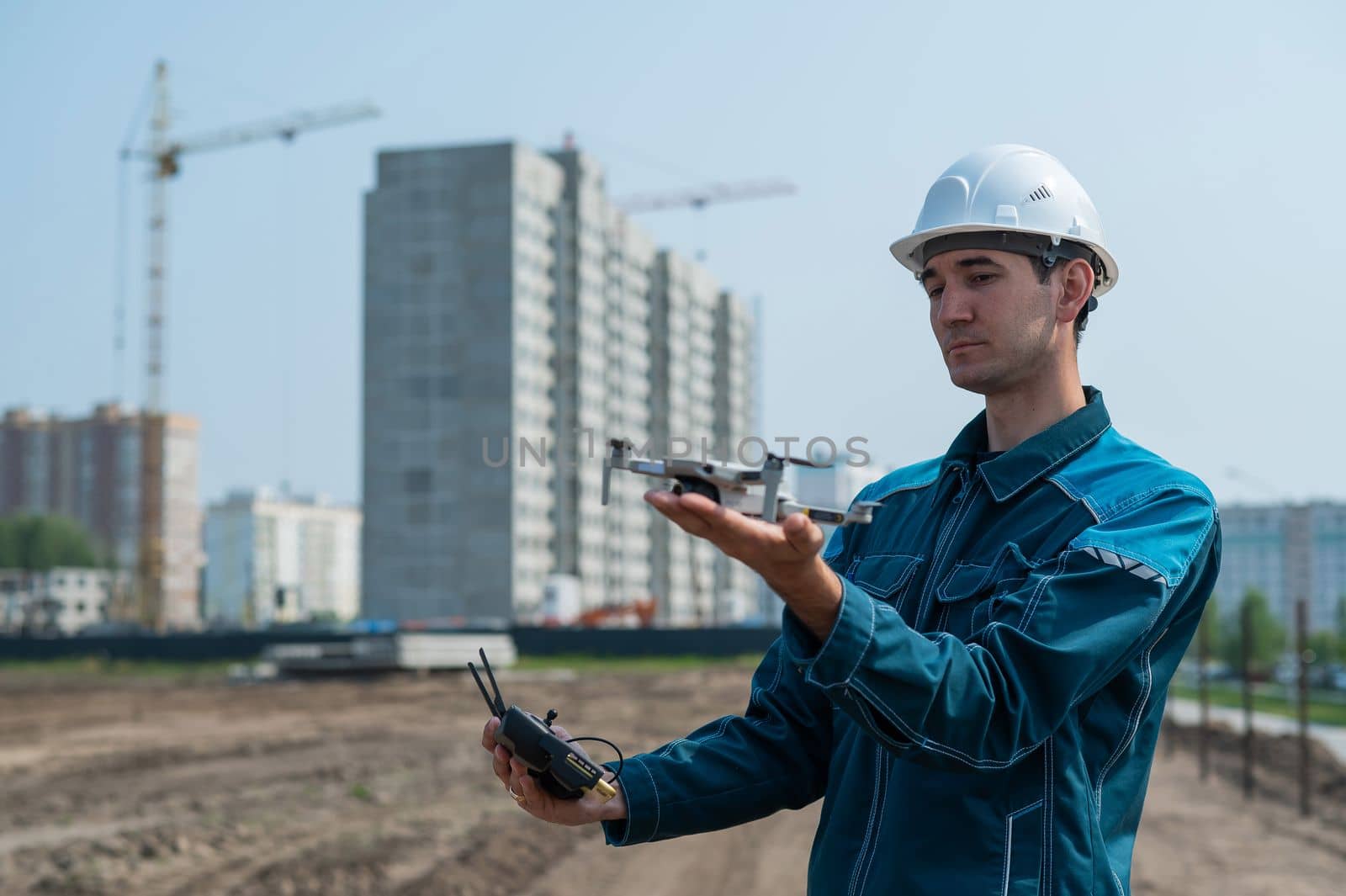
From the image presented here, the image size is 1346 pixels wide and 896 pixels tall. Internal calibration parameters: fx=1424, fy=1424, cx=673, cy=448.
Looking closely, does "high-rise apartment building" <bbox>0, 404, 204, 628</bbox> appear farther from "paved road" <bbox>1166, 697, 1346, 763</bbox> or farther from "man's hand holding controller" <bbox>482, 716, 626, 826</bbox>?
"man's hand holding controller" <bbox>482, 716, 626, 826</bbox>

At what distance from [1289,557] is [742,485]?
538 feet

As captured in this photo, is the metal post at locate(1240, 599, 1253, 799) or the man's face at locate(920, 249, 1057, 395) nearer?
the man's face at locate(920, 249, 1057, 395)

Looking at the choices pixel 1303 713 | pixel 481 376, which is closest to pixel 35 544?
pixel 481 376

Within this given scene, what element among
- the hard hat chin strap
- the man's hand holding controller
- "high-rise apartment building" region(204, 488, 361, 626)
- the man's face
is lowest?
"high-rise apartment building" region(204, 488, 361, 626)

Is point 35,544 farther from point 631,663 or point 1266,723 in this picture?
point 1266,723

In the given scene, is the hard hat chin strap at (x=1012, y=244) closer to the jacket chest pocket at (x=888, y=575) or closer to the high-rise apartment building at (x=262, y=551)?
the jacket chest pocket at (x=888, y=575)

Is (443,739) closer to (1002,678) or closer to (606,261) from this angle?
(1002,678)

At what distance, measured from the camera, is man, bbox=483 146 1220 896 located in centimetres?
209

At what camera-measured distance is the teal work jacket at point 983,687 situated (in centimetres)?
212

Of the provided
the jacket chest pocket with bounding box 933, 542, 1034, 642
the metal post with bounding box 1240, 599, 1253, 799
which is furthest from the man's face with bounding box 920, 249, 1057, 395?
the metal post with bounding box 1240, 599, 1253, 799

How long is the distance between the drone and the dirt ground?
11.4m

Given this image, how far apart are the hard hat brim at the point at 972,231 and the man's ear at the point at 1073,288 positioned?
5 centimetres

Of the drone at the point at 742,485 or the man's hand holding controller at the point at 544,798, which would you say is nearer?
the drone at the point at 742,485

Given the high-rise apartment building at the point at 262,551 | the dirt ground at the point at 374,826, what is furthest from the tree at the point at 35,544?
the dirt ground at the point at 374,826
